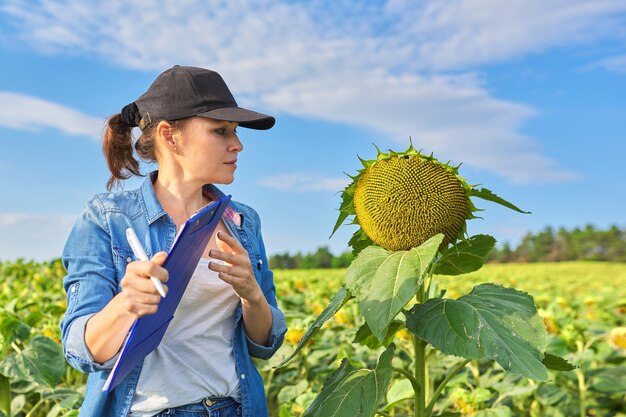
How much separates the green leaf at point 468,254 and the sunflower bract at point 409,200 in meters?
0.12

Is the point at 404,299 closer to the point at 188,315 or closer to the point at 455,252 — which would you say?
the point at 455,252

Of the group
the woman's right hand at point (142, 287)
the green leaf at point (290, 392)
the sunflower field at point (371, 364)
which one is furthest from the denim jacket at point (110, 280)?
the green leaf at point (290, 392)

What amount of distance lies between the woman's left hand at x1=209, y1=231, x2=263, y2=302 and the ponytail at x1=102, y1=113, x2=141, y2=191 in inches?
26.2

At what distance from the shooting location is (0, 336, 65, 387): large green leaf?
318 centimetres

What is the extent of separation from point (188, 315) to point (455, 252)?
798 millimetres

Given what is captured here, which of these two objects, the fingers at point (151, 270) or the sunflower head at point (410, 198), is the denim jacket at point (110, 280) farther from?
the sunflower head at point (410, 198)

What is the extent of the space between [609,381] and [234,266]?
2.66 metres

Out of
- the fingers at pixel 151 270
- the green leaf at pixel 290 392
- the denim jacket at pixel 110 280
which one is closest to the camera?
the fingers at pixel 151 270

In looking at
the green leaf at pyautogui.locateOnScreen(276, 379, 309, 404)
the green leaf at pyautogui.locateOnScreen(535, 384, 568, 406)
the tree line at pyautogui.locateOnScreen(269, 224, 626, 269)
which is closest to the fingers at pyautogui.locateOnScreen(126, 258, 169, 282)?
the green leaf at pyautogui.locateOnScreen(276, 379, 309, 404)

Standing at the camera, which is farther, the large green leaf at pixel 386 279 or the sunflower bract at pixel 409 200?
the sunflower bract at pixel 409 200

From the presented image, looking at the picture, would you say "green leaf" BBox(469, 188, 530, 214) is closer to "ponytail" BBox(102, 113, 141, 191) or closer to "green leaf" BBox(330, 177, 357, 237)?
"green leaf" BBox(330, 177, 357, 237)

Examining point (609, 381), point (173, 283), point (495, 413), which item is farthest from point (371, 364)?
point (173, 283)

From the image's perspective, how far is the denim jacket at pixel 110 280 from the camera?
6.77 feet

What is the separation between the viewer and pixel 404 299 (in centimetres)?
176
